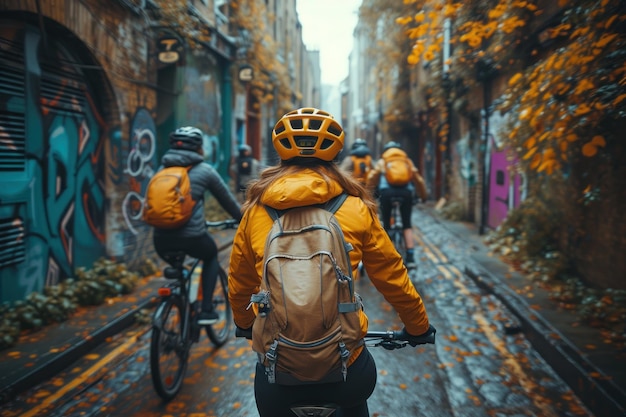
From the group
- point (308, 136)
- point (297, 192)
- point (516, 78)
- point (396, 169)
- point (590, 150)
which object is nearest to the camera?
point (297, 192)

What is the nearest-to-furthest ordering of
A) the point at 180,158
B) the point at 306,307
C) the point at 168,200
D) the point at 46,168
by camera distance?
the point at 306,307, the point at 168,200, the point at 180,158, the point at 46,168

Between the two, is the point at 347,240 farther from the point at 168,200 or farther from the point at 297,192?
the point at 168,200

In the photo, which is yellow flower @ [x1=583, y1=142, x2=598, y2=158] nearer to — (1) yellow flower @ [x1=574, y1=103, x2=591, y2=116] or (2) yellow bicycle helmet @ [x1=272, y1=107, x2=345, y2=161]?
(1) yellow flower @ [x1=574, y1=103, x2=591, y2=116]

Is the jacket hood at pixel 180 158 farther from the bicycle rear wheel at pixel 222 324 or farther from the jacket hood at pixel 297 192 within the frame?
the jacket hood at pixel 297 192

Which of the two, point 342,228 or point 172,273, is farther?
point 172,273

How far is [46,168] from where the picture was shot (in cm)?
607

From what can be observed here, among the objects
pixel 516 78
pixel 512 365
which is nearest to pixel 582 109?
pixel 516 78

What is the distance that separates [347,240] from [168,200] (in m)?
2.33

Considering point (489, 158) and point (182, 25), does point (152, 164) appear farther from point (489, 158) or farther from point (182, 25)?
point (489, 158)

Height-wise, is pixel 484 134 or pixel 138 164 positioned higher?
pixel 484 134

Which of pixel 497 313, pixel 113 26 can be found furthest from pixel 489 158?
pixel 113 26

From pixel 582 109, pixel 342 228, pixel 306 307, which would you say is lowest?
pixel 306 307

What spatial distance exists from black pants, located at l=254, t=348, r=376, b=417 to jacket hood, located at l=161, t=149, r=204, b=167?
2.53 m

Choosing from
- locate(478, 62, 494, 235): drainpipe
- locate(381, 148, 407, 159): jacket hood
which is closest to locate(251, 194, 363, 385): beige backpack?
locate(381, 148, 407, 159): jacket hood
